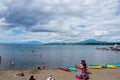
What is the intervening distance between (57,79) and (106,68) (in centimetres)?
1259

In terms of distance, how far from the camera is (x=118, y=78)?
22.4 metres

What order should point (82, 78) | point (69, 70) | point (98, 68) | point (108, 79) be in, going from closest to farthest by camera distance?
point (82, 78), point (108, 79), point (69, 70), point (98, 68)

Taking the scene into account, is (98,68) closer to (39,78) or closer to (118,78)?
(118,78)

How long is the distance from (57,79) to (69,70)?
586 cm

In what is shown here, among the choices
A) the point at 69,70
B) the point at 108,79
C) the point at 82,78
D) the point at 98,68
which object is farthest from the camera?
the point at 98,68

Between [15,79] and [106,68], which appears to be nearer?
[15,79]

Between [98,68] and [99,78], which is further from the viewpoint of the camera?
[98,68]

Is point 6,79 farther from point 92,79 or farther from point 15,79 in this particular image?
point 92,79

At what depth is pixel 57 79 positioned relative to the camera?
21.9 metres

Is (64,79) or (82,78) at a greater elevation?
(82,78)

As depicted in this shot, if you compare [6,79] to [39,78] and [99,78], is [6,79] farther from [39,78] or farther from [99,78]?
[99,78]

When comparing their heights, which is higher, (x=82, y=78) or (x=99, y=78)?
(x=82, y=78)

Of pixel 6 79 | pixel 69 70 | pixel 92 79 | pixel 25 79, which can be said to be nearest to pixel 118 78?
pixel 92 79

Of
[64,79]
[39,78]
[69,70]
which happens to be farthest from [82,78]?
[69,70]
